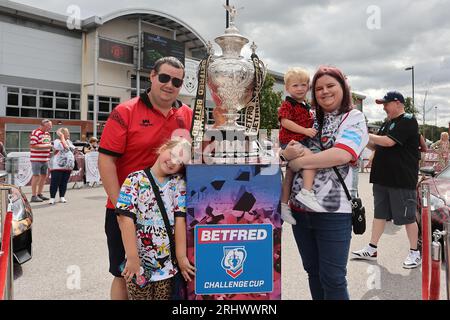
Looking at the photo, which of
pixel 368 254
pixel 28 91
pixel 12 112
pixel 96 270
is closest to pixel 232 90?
pixel 96 270

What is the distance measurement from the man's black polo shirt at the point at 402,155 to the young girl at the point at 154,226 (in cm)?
271

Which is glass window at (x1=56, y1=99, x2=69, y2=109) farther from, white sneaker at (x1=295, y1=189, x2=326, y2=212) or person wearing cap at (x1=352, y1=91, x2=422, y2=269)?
white sneaker at (x1=295, y1=189, x2=326, y2=212)

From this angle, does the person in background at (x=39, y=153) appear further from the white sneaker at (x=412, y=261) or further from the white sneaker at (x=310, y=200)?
the white sneaker at (x=310, y=200)

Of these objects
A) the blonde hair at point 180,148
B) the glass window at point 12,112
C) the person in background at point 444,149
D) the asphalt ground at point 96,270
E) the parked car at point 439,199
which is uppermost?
the glass window at point 12,112

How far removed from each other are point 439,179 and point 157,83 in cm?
419

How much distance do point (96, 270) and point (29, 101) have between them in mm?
22673

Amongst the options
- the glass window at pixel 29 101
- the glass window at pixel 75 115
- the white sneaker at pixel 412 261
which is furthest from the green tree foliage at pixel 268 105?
the white sneaker at pixel 412 261

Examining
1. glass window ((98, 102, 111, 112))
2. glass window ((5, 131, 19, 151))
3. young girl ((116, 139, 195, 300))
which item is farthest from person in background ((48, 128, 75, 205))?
glass window ((98, 102, 111, 112))

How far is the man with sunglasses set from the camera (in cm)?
221

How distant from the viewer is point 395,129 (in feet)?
12.7

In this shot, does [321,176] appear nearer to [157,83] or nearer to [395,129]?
[157,83]

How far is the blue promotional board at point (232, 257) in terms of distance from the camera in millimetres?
2016

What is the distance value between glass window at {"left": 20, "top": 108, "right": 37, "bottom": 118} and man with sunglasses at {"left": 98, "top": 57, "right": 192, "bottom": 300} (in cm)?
2381
